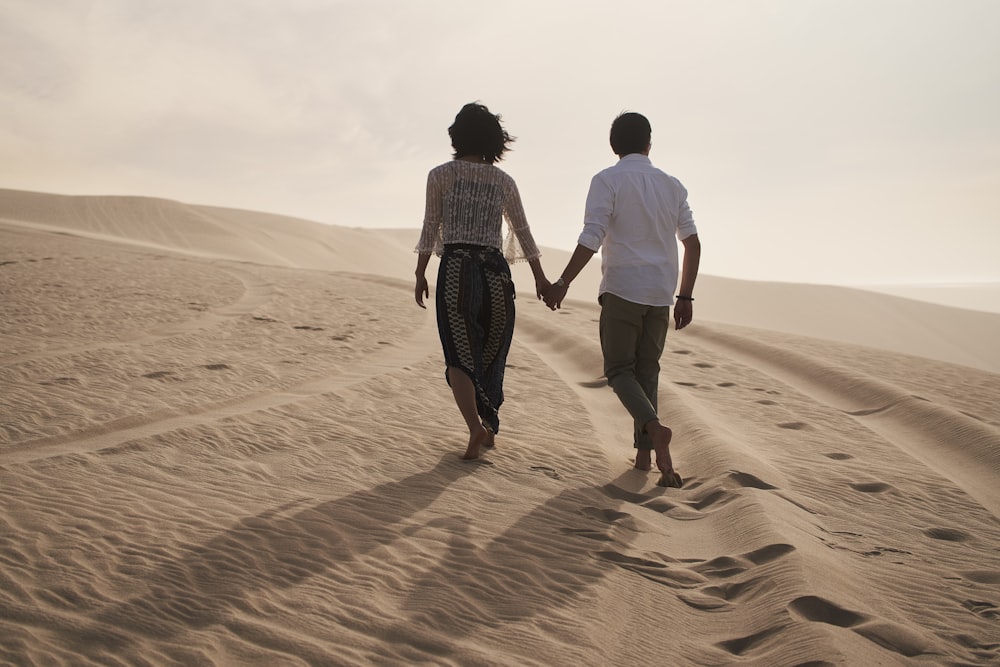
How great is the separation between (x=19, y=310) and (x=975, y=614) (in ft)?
31.7

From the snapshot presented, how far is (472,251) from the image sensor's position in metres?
4.23

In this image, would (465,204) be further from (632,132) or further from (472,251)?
(632,132)

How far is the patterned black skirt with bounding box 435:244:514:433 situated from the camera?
4203 millimetres

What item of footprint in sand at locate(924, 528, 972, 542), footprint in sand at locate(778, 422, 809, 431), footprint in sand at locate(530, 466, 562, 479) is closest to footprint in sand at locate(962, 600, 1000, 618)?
footprint in sand at locate(924, 528, 972, 542)

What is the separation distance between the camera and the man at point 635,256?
13.6 feet

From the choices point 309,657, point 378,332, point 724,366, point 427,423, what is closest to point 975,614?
point 309,657

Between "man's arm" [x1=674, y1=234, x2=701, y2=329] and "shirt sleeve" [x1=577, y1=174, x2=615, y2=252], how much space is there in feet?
1.74

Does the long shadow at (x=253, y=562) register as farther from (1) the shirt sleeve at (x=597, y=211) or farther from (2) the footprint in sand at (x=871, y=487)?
(2) the footprint in sand at (x=871, y=487)

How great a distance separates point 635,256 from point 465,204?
3.23 feet

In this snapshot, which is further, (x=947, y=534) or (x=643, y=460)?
(x=643, y=460)

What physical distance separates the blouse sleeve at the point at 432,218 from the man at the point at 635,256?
743 millimetres

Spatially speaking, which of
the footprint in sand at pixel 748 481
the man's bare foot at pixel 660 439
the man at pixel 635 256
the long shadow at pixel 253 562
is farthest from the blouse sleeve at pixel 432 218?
the footprint in sand at pixel 748 481

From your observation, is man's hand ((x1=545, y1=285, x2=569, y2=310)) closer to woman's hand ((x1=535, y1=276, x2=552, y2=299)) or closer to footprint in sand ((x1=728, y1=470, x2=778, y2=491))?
woman's hand ((x1=535, y1=276, x2=552, y2=299))

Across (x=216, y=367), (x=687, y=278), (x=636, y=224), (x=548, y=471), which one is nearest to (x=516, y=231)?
(x=636, y=224)
